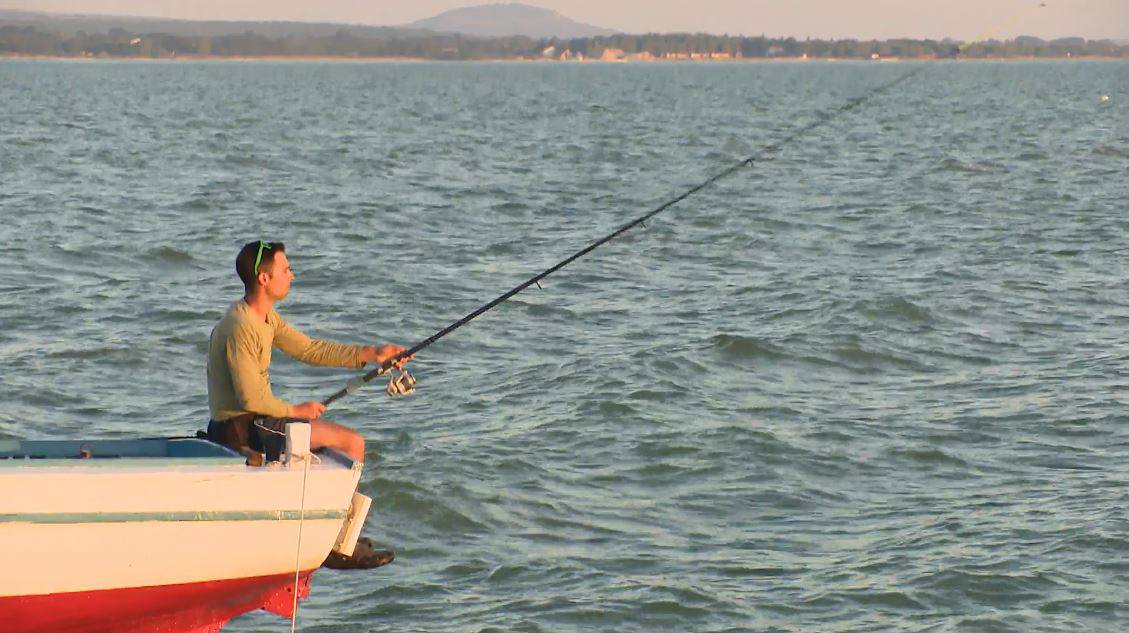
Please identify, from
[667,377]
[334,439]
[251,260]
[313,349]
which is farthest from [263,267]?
[667,377]

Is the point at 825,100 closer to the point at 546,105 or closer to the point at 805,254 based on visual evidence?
the point at 546,105

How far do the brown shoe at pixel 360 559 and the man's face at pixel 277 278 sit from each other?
1.17 metres

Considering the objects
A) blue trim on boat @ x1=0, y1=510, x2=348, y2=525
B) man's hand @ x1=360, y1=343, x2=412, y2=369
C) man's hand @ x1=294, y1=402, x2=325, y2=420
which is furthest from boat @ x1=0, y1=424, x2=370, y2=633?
man's hand @ x1=360, y1=343, x2=412, y2=369

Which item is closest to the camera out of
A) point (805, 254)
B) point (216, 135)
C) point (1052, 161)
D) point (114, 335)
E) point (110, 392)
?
point (110, 392)

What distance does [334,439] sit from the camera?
805 centimetres

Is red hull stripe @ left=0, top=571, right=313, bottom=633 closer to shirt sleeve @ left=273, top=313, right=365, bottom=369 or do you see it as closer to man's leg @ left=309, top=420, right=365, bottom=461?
man's leg @ left=309, top=420, right=365, bottom=461

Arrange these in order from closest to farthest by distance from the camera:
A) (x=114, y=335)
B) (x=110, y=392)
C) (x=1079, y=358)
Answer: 1. (x=110, y=392)
2. (x=1079, y=358)
3. (x=114, y=335)

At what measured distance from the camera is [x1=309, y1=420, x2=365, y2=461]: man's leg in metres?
8.01

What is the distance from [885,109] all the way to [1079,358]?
62.5 metres

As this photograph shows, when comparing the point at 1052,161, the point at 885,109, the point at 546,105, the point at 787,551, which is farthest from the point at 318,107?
the point at 787,551

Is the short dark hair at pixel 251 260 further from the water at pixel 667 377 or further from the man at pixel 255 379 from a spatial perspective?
the water at pixel 667 377

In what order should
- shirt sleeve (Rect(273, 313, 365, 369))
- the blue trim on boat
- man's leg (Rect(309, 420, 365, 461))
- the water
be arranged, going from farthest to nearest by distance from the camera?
the water, shirt sleeve (Rect(273, 313, 365, 369)), man's leg (Rect(309, 420, 365, 461)), the blue trim on boat

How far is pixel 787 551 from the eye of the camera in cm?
1004

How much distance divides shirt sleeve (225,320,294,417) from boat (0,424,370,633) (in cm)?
24
